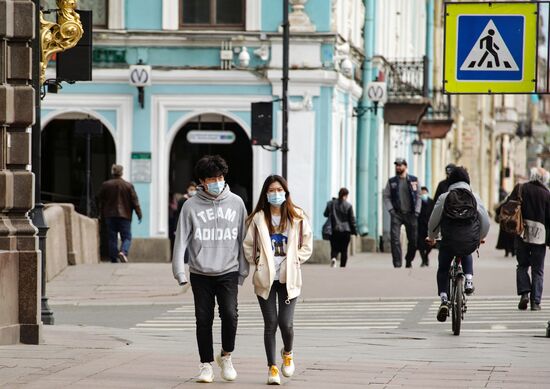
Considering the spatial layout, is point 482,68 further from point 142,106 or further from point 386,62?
point 386,62

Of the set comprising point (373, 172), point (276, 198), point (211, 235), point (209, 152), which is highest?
point (276, 198)

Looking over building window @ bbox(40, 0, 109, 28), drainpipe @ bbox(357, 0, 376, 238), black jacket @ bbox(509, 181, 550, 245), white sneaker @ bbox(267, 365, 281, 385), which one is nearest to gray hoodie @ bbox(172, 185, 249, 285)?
white sneaker @ bbox(267, 365, 281, 385)

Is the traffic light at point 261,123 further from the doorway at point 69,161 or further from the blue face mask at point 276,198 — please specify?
the blue face mask at point 276,198

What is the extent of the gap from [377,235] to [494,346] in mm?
27398

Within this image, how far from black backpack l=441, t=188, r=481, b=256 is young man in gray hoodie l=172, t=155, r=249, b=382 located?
16.8 feet

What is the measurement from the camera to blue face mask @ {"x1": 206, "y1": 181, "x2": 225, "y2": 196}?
12742 mm

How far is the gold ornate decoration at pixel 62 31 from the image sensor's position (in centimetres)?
1764

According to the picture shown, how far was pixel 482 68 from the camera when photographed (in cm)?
1688

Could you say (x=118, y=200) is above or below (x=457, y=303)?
above

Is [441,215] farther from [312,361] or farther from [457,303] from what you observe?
[312,361]

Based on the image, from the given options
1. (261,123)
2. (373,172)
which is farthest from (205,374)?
(373,172)

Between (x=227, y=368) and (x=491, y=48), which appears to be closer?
(x=227, y=368)

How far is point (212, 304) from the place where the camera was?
42.1ft

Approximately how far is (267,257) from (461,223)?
5277 millimetres
